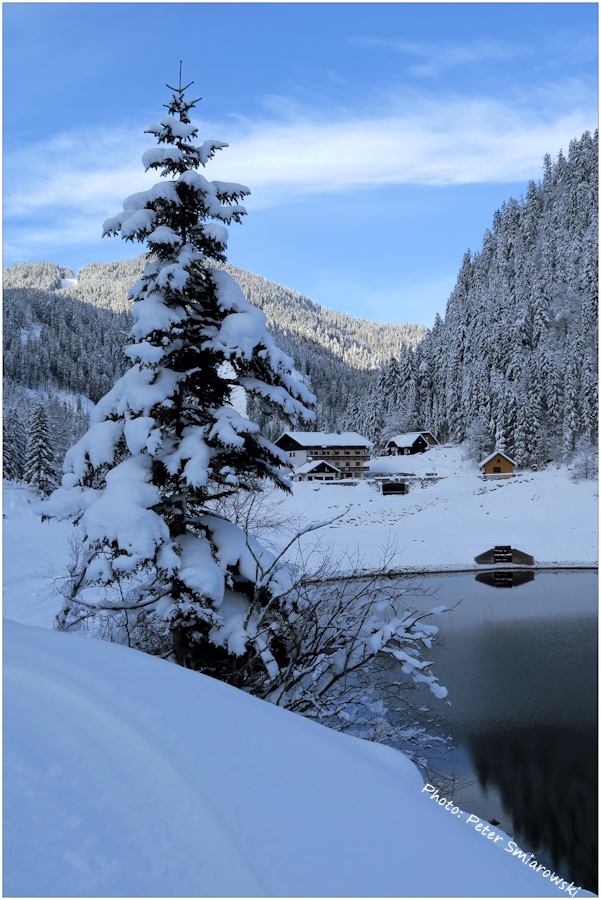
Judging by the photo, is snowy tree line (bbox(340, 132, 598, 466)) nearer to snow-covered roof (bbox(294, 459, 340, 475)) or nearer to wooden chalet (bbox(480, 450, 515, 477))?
wooden chalet (bbox(480, 450, 515, 477))

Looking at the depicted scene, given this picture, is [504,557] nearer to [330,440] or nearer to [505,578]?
[505,578]

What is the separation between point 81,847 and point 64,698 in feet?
4.70

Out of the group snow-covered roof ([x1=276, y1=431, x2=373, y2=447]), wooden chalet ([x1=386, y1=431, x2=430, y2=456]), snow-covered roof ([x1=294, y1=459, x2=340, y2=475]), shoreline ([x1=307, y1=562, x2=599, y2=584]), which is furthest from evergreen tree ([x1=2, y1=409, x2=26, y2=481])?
wooden chalet ([x1=386, y1=431, x2=430, y2=456])

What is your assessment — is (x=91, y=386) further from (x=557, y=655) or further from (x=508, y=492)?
(x=557, y=655)

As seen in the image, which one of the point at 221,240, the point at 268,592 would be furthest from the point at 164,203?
the point at 268,592

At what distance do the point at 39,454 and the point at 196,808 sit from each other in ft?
185

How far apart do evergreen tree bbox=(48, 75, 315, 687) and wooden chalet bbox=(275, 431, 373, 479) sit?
2487 inches

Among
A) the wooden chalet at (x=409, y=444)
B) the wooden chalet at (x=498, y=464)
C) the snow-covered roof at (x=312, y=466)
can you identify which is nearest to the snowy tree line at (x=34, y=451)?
the snow-covered roof at (x=312, y=466)

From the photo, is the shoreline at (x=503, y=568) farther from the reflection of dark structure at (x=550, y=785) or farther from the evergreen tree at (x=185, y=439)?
the evergreen tree at (x=185, y=439)

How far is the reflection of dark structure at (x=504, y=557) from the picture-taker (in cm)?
3953

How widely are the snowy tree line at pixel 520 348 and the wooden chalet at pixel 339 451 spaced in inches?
550

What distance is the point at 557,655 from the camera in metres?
20.4

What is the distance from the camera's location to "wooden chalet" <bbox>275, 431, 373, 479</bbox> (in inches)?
2869

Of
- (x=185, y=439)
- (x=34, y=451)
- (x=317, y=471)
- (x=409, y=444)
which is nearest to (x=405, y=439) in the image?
(x=409, y=444)
